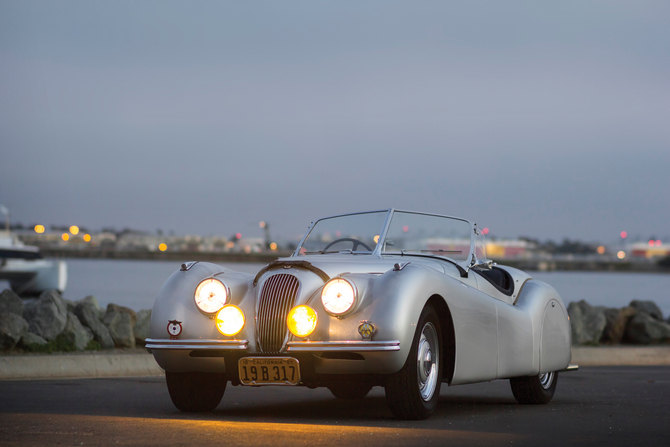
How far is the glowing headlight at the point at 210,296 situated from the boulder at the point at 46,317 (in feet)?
18.2

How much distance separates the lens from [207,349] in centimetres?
644

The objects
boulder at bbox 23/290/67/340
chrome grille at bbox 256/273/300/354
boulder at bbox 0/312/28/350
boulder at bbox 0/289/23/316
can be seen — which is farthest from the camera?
boulder at bbox 0/289/23/316

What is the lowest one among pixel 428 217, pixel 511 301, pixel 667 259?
pixel 667 259

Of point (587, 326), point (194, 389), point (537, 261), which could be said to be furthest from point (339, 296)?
point (537, 261)

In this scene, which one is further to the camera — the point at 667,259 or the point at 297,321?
the point at 667,259

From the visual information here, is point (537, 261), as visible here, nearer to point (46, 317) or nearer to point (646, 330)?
point (646, 330)

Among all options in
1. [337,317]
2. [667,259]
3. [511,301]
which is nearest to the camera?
[337,317]

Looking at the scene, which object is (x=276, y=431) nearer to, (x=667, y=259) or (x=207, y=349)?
(x=207, y=349)

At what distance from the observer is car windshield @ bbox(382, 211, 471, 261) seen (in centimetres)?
785

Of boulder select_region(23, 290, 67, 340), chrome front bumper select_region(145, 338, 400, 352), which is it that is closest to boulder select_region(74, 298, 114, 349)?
boulder select_region(23, 290, 67, 340)

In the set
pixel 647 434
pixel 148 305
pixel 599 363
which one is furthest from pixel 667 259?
pixel 647 434

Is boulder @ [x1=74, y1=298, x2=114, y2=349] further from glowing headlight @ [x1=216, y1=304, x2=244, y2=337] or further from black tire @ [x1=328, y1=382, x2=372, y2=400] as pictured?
glowing headlight @ [x1=216, y1=304, x2=244, y2=337]

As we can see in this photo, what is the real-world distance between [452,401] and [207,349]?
286cm

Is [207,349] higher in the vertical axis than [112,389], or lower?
higher
